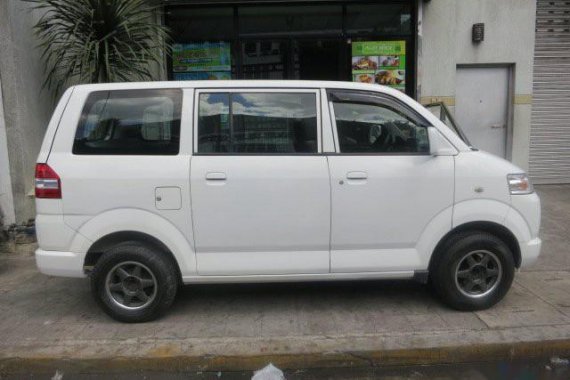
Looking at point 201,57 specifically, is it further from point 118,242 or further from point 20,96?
point 118,242

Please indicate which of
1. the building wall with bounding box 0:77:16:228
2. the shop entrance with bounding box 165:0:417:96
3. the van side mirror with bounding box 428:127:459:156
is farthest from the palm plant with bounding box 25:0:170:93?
the van side mirror with bounding box 428:127:459:156

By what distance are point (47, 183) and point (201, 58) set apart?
5.91m

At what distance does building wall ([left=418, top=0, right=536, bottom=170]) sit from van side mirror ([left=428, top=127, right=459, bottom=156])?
5.36 metres

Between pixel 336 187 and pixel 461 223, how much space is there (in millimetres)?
1060

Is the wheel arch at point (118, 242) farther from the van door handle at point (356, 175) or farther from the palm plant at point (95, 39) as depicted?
the palm plant at point (95, 39)

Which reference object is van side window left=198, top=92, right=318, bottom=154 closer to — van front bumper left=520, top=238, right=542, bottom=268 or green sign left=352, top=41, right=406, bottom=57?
van front bumper left=520, top=238, right=542, bottom=268

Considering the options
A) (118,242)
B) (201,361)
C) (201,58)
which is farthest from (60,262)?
(201,58)

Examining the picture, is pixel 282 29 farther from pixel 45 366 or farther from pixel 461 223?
pixel 45 366

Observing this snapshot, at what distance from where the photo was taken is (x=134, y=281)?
14.1ft

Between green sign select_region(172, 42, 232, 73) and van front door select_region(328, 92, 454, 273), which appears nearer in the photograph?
van front door select_region(328, 92, 454, 273)

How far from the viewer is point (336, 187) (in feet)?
13.9

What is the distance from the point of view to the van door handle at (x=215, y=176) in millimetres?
4160

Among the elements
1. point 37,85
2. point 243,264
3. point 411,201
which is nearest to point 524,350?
point 411,201

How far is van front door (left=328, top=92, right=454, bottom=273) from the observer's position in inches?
167
